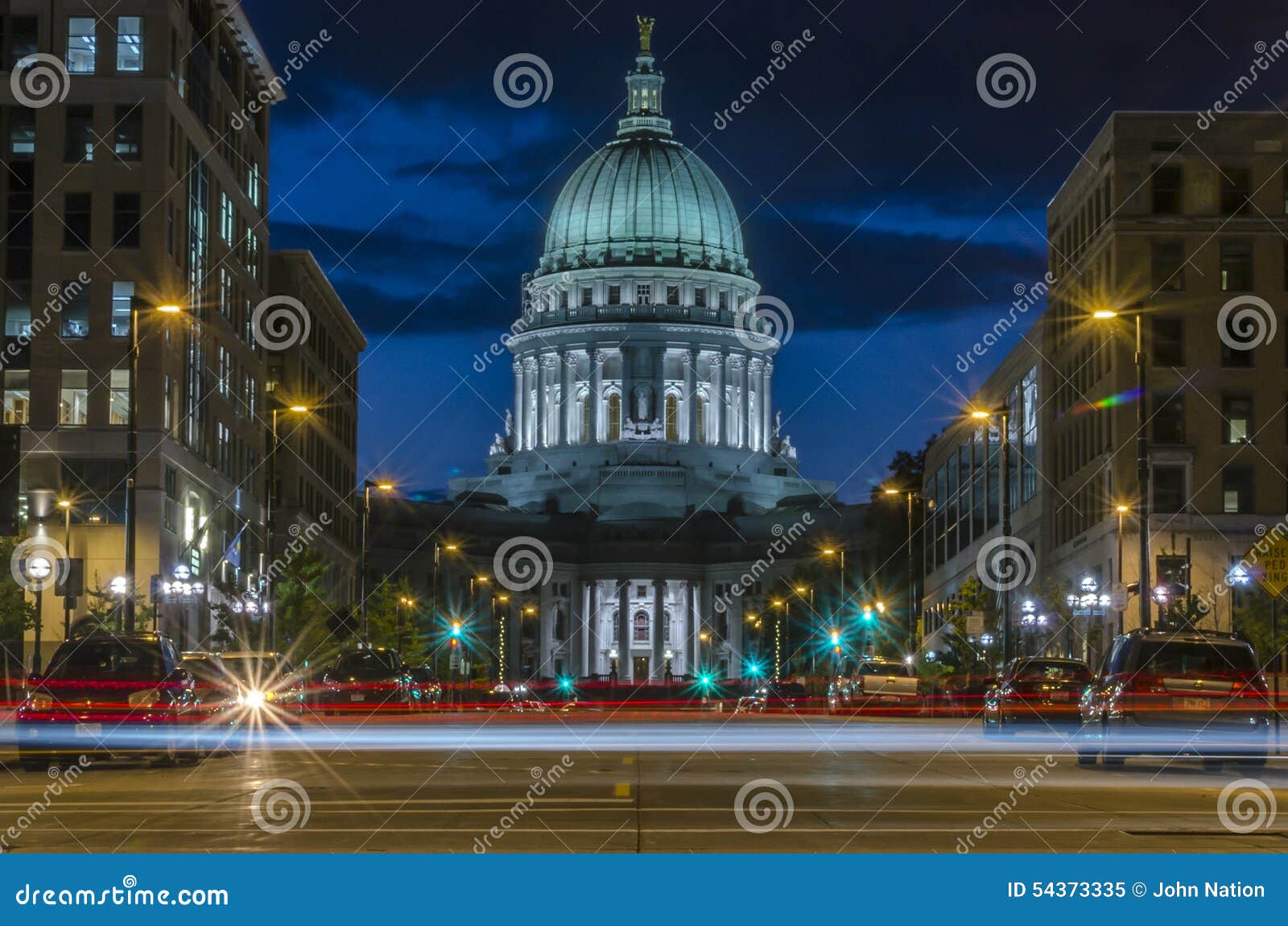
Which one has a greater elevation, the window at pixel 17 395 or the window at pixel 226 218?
the window at pixel 226 218

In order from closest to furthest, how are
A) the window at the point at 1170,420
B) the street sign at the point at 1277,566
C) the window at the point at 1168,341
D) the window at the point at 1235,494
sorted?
the street sign at the point at 1277,566
the window at the point at 1235,494
the window at the point at 1170,420
the window at the point at 1168,341

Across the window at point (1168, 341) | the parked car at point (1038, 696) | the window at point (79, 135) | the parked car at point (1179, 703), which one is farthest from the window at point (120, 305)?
the parked car at point (1179, 703)

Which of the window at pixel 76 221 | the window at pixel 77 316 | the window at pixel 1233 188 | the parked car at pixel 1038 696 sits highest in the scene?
the window at pixel 1233 188

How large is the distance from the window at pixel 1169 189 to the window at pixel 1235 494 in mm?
10227

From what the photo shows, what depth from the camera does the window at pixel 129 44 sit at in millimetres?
78438

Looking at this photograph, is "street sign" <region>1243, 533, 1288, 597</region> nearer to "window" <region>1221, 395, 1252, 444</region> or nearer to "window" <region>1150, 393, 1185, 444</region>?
"window" <region>1150, 393, 1185, 444</region>

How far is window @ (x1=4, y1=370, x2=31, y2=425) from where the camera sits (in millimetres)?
77250

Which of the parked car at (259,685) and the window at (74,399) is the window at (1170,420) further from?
the window at (74,399)

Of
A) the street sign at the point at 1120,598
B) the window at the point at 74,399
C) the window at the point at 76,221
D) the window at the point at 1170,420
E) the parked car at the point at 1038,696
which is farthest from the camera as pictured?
the window at the point at 1170,420

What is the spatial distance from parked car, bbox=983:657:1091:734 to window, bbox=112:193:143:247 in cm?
4355

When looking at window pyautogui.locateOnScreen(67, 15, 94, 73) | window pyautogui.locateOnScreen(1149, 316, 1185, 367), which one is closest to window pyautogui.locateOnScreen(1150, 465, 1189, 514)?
window pyautogui.locateOnScreen(1149, 316, 1185, 367)

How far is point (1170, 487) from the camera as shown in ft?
271

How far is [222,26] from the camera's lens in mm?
91000

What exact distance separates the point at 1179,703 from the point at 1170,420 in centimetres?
5424
